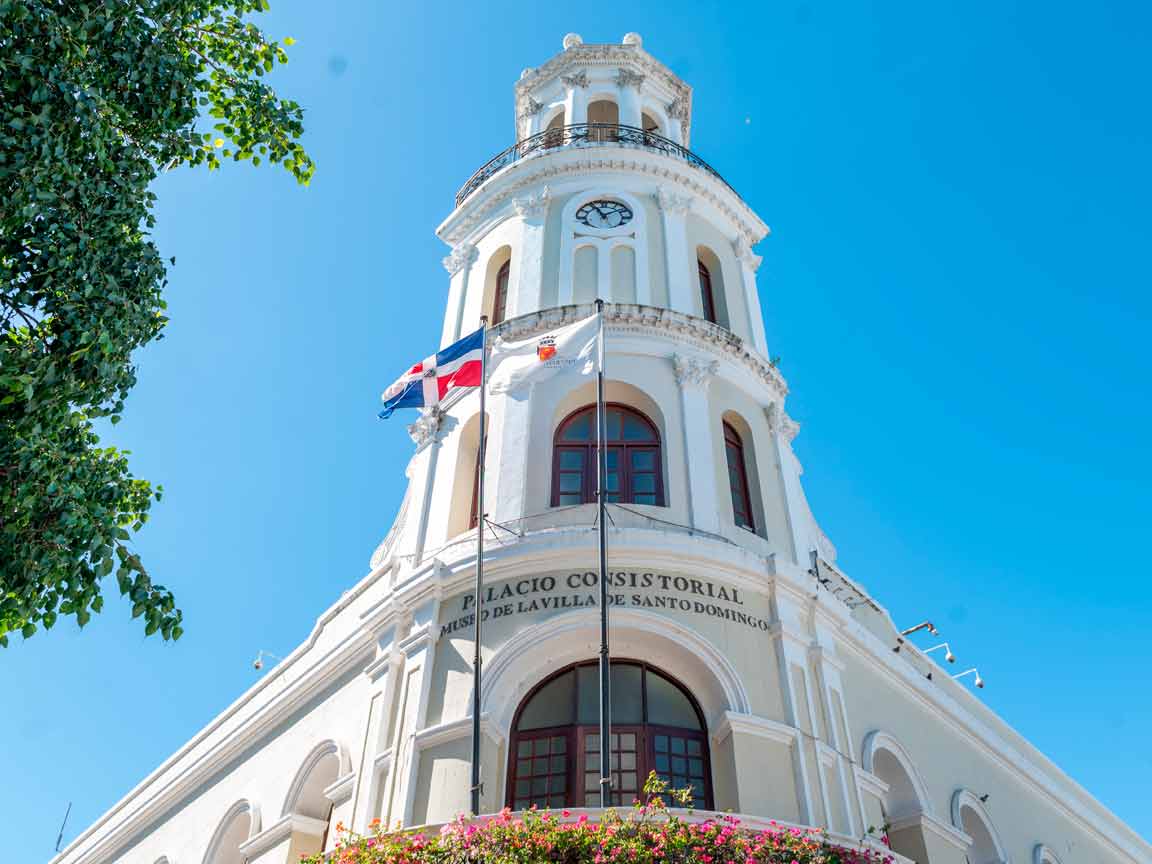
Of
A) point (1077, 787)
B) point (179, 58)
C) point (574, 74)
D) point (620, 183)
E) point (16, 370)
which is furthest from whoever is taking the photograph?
point (574, 74)

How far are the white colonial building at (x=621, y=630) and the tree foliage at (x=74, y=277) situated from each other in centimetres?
587

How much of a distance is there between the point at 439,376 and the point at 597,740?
693 centimetres

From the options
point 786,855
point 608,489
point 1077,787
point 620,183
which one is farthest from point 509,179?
point 1077,787

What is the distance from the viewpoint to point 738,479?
19562mm

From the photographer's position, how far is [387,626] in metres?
17.3


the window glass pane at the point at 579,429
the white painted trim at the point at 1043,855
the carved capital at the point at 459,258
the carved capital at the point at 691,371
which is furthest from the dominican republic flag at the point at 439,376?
the white painted trim at the point at 1043,855

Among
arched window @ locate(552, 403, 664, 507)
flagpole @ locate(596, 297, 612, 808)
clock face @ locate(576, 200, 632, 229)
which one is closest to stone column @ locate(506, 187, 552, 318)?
clock face @ locate(576, 200, 632, 229)

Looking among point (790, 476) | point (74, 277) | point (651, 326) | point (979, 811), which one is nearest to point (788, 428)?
point (790, 476)

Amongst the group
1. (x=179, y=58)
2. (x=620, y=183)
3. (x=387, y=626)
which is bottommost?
(x=387, y=626)

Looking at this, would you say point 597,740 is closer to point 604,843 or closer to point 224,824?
point 604,843

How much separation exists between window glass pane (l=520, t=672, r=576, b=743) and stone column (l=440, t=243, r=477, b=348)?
30.2 feet

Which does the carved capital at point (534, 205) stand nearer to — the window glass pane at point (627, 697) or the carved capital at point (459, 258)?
the carved capital at point (459, 258)

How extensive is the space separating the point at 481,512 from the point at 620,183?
10.1 metres

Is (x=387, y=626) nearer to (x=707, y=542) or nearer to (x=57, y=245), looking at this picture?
(x=707, y=542)
